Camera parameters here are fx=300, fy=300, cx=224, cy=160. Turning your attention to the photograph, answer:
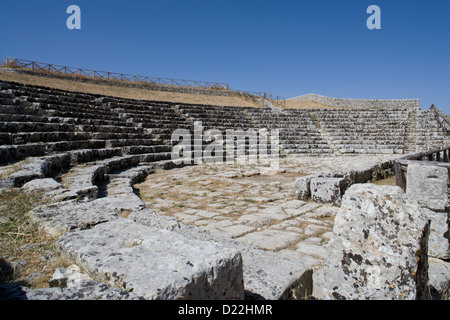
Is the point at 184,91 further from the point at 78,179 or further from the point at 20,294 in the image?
the point at 20,294

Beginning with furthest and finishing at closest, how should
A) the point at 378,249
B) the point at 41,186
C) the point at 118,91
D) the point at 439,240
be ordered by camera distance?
the point at 118,91
the point at 41,186
the point at 439,240
the point at 378,249

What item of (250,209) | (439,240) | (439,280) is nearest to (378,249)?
(439,280)

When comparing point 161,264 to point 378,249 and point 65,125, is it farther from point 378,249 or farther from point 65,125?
point 65,125

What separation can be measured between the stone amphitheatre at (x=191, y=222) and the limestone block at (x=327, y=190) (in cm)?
3

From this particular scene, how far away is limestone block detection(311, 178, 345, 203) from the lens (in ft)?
17.0

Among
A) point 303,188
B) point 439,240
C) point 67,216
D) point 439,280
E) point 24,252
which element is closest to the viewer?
point 24,252

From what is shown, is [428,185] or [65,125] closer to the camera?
[428,185]

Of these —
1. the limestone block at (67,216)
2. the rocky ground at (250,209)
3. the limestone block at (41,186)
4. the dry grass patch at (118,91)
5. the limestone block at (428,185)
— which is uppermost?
the dry grass patch at (118,91)

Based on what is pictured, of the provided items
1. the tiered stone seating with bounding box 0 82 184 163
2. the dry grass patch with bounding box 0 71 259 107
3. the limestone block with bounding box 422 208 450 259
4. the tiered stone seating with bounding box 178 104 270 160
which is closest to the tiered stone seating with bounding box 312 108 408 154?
the tiered stone seating with bounding box 178 104 270 160

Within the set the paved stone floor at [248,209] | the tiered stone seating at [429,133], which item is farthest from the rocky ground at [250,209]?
the tiered stone seating at [429,133]

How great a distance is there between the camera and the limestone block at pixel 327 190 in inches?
204

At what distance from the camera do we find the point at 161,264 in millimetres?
1491

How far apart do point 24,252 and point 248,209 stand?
3351 millimetres

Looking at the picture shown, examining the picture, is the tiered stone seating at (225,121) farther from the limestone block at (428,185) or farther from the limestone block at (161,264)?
the limestone block at (161,264)
